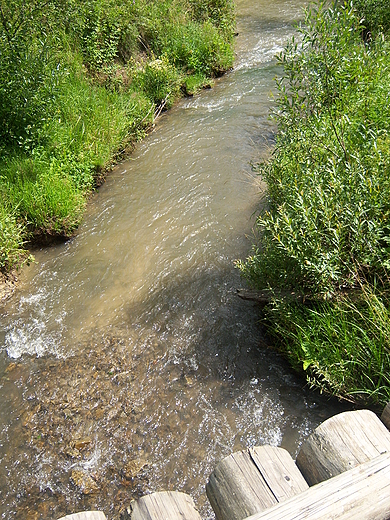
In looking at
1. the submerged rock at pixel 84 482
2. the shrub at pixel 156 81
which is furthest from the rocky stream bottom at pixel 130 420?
the shrub at pixel 156 81

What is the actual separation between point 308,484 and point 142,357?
273 centimetres

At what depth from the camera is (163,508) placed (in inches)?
72.5

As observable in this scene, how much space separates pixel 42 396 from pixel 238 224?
10.9 ft

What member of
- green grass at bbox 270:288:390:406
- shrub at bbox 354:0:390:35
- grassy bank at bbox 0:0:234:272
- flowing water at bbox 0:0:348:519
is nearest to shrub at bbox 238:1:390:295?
green grass at bbox 270:288:390:406

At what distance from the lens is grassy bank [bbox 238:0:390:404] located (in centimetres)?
355

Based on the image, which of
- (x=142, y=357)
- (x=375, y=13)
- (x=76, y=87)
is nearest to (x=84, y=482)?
(x=142, y=357)

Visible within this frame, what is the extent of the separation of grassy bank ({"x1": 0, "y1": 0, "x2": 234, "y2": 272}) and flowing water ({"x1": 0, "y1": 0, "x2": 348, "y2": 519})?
513mm

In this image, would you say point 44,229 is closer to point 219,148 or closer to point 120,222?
point 120,222

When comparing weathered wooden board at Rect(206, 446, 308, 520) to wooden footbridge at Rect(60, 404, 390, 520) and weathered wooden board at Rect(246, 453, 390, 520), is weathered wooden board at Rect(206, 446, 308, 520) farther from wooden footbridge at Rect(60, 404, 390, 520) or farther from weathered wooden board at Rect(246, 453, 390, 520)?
weathered wooden board at Rect(246, 453, 390, 520)

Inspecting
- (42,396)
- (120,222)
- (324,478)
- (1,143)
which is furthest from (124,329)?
(1,143)

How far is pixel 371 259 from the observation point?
3.63 meters

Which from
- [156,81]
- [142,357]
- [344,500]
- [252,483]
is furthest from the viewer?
[156,81]

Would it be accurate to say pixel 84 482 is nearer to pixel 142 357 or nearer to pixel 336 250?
pixel 142 357

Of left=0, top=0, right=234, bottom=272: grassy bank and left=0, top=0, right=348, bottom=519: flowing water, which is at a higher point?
left=0, top=0, right=234, bottom=272: grassy bank
